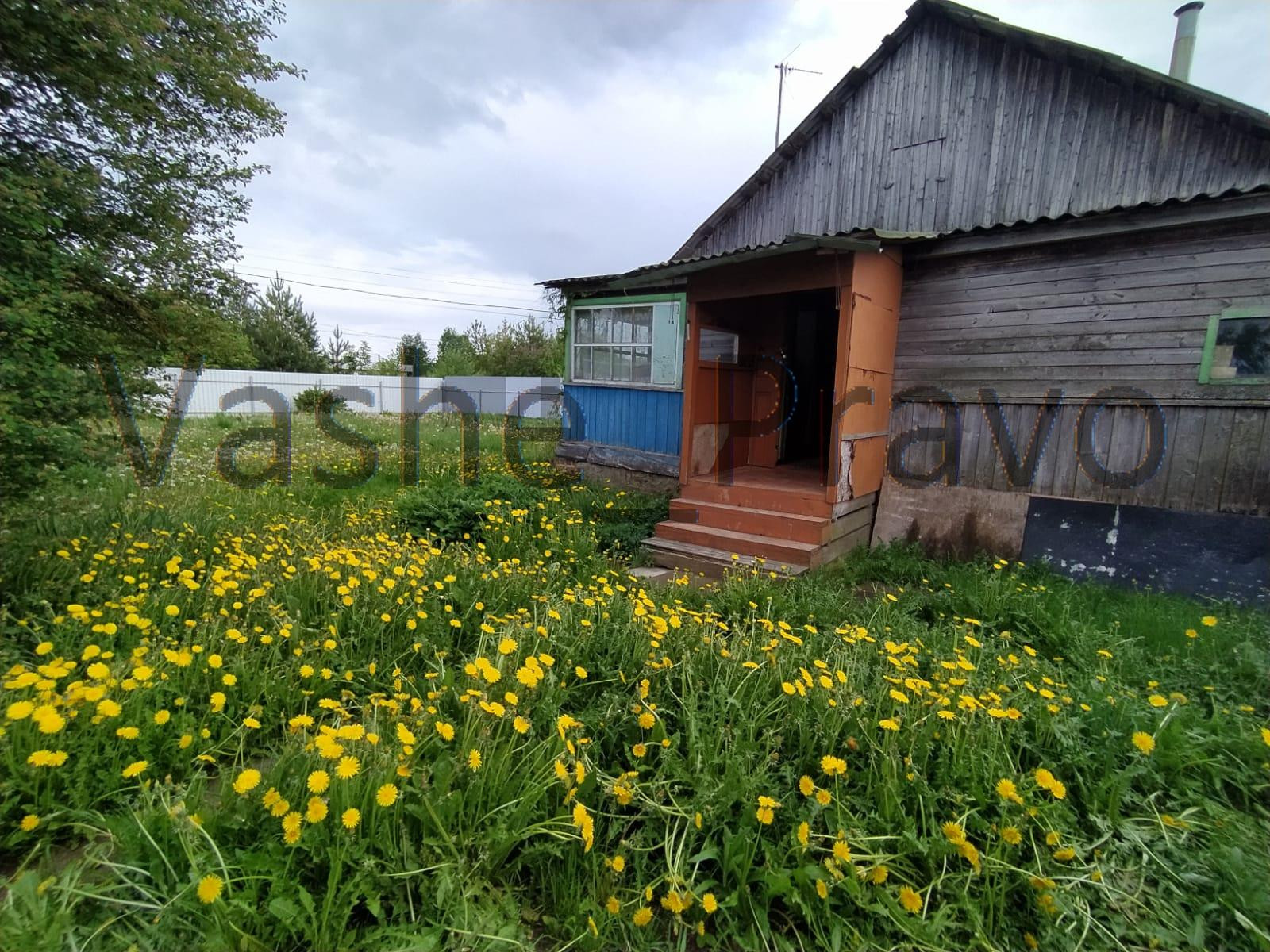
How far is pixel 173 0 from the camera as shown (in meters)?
3.01

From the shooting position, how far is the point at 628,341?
24.6 feet

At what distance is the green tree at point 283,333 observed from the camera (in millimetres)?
27781

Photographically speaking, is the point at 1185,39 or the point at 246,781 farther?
the point at 1185,39

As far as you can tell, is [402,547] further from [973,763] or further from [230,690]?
[973,763]

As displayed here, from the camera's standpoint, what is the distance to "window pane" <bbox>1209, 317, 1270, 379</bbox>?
4.26m

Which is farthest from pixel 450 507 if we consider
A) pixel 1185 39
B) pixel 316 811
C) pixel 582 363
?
pixel 1185 39

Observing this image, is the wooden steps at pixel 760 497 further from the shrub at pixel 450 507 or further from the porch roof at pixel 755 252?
the porch roof at pixel 755 252

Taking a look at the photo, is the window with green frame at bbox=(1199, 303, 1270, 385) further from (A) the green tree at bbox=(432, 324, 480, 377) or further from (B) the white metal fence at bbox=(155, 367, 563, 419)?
(A) the green tree at bbox=(432, 324, 480, 377)

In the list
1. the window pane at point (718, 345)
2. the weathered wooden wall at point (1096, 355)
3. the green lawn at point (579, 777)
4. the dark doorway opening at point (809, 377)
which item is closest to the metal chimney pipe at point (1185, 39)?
the weathered wooden wall at point (1096, 355)

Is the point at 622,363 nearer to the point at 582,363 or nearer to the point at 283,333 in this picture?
the point at 582,363

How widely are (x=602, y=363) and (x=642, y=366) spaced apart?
2.57 ft

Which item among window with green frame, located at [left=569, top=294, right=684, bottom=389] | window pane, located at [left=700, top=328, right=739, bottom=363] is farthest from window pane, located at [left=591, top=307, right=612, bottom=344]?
window pane, located at [left=700, top=328, right=739, bottom=363]

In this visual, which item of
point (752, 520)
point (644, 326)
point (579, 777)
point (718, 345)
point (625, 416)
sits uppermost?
point (644, 326)

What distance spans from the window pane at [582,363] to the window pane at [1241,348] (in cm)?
652
